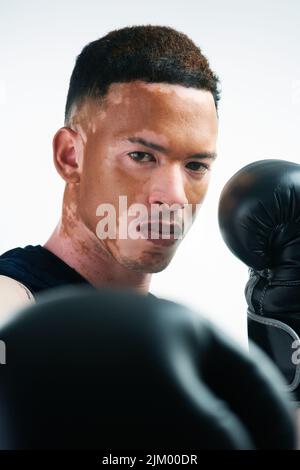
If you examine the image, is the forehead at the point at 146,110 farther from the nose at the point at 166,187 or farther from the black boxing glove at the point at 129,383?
the black boxing glove at the point at 129,383

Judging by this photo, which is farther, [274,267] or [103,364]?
[274,267]

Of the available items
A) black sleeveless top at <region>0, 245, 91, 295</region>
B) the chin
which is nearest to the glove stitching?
the chin

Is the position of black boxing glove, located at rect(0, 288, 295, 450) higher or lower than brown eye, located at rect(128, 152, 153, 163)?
lower

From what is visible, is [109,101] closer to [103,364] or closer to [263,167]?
[263,167]

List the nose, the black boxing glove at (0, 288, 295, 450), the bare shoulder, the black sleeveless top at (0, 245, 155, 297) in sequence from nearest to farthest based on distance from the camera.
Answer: the black boxing glove at (0, 288, 295, 450)
the bare shoulder
the black sleeveless top at (0, 245, 155, 297)
the nose

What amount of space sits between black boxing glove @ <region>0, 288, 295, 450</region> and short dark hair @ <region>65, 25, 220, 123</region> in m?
0.71

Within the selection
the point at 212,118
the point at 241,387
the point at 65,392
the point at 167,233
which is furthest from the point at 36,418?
the point at 212,118

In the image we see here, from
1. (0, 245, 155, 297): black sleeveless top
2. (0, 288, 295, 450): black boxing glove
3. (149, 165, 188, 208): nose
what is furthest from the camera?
(149, 165, 188, 208): nose

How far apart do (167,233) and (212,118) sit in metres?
0.25

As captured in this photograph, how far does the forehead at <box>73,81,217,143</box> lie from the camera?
1.05 m

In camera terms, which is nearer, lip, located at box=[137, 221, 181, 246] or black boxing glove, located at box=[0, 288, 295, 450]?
black boxing glove, located at box=[0, 288, 295, 450]

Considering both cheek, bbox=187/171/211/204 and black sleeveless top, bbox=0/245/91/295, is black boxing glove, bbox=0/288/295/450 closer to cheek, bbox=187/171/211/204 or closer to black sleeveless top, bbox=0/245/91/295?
black sleeveless top, bbox=0/245/91/295

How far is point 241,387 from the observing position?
437 mm

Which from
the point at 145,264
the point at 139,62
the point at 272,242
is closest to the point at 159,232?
the point at 145,264
